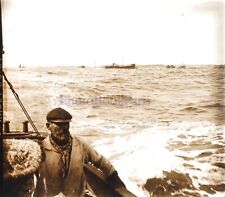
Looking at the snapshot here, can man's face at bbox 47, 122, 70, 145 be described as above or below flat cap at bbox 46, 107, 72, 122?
below

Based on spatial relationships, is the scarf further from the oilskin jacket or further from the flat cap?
the flat cap

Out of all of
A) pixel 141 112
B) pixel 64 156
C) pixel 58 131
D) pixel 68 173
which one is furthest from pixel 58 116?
pixel 141 112

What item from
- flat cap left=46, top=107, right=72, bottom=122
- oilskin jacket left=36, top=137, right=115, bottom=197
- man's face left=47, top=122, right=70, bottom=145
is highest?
flat cap left=46, top=107, right=72, bottom=122

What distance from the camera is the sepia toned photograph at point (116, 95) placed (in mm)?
2109

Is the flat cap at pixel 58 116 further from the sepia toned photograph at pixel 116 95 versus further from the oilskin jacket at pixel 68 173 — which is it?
the oilskin jacket at pixel 68 173

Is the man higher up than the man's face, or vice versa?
the man's face

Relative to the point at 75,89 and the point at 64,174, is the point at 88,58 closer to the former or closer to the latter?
the point at 75,89

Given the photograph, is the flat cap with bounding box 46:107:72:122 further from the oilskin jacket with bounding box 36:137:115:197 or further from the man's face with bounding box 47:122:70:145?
the oilskin jacket with bounding box 36:137:115:197

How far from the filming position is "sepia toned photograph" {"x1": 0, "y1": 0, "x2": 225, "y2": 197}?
2.11 metres

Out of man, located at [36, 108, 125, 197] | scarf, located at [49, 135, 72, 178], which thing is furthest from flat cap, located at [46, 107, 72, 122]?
scarf, located at [49, 135, 72, 178]

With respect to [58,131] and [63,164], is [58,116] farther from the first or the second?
[63,164]

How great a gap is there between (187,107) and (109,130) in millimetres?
524

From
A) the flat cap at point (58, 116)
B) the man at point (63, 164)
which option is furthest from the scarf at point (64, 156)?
the flat cap at point (58, 116)

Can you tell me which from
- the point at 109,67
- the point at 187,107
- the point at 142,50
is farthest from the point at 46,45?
the point at 187,107
